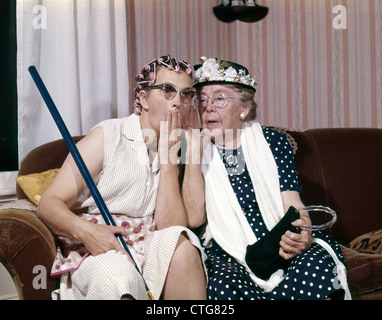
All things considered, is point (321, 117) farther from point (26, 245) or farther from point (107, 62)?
point (26, 245)

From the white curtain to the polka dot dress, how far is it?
899mm

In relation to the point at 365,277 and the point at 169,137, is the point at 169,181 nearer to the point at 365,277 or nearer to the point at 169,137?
the point at 169,137

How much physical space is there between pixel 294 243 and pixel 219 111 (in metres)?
0.61

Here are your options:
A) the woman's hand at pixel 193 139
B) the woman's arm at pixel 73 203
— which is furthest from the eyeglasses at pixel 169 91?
the woman's arm at pixel 73 203

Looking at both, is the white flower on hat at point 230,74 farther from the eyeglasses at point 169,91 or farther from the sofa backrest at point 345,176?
the sofa backrest at point 345,176

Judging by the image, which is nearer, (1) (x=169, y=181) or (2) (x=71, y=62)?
(1) (x=169, y=181)

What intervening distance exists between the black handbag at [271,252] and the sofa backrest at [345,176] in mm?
662

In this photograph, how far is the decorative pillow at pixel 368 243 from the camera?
180cm

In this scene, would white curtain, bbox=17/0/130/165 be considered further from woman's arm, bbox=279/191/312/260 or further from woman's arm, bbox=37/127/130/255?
woman's arm, bbox=279/191/312/260

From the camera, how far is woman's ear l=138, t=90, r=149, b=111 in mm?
1638

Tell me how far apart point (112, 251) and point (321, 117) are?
86.5 inches

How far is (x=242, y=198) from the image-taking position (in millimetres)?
1719

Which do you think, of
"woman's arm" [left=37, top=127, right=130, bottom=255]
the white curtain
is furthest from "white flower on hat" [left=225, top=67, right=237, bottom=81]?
the white curtain

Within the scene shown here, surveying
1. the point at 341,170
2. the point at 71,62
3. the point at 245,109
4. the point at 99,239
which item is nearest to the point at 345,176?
the point at 341,170
